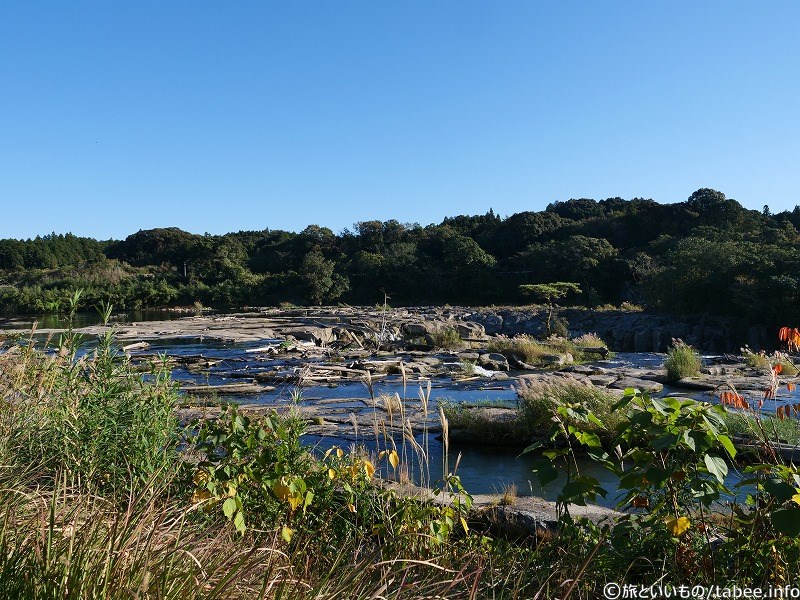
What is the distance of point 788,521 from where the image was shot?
1.70 m

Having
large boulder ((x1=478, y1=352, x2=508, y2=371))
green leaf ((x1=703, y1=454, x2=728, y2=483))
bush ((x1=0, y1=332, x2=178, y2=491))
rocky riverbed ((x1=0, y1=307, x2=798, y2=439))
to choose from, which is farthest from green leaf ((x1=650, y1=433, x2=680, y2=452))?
large boulder ((x1=478, y1=352, x2=508, y2=371))

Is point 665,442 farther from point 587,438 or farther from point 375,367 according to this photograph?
point 375,367

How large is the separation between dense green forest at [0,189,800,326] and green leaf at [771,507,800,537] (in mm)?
22198

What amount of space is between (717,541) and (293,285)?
42098 mm

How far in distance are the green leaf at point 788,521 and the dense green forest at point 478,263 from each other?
22.2m

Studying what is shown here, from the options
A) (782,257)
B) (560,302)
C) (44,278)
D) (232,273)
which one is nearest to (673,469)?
(782,257)

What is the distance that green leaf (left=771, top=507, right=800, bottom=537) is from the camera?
1674 millimetres

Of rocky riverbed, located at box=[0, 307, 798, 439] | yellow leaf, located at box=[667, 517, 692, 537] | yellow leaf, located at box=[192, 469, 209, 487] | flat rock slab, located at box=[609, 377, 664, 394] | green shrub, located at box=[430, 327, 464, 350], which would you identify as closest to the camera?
yellow leaf, located at box=[667, 517, 692, 537]

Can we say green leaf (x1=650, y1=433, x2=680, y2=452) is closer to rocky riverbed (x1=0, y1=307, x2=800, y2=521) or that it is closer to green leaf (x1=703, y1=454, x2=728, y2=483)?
green leaf (x1=703, y1=454, x2=728, y2=483)

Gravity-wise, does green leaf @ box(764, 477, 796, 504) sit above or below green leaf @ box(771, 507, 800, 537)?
above

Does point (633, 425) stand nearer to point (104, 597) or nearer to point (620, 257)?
point (104, 597)

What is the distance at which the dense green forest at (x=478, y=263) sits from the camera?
23.8 meters

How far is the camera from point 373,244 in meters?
55.7

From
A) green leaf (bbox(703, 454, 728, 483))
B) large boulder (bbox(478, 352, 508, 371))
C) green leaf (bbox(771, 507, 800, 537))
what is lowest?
large boulder (bbox(478, 352, 508, 371))
